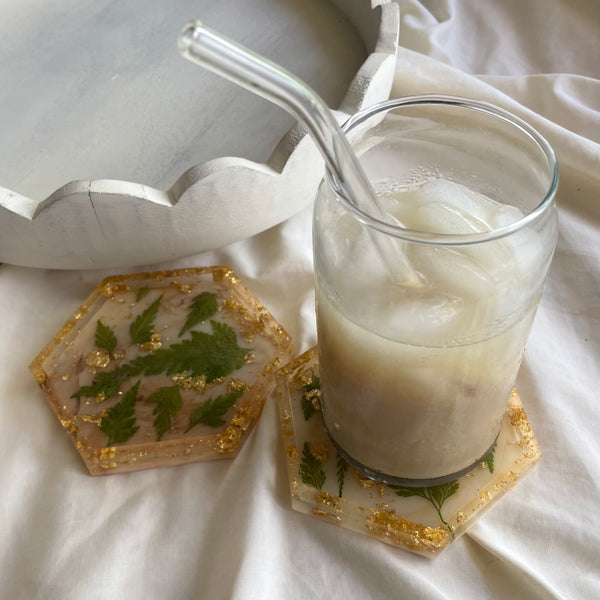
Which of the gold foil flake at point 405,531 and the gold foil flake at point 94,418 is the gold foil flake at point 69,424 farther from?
the gold foil flake at point 405,531

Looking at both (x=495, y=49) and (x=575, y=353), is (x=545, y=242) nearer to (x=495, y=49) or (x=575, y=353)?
(x=575, y=353)

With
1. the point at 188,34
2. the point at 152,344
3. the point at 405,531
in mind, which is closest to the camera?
the point at 188,34

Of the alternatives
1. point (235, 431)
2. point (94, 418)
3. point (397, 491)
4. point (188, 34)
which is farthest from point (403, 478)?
point (188, 34)

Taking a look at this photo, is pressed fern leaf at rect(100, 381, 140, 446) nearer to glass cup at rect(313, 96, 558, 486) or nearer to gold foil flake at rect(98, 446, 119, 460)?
gold foil flake at rect(98, 446, 119, 460)

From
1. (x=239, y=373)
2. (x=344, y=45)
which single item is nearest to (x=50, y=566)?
(x=239, y=373)

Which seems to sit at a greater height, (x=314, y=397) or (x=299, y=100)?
(x=299, y=100)

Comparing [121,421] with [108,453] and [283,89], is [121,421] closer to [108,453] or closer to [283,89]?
[108,453]
